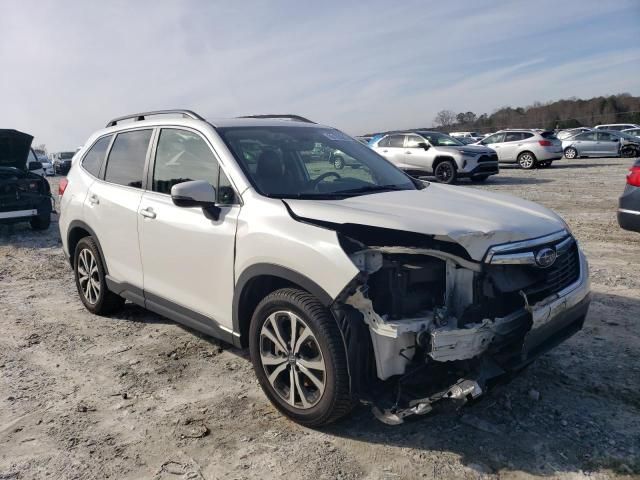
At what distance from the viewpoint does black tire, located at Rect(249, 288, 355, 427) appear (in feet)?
9.39

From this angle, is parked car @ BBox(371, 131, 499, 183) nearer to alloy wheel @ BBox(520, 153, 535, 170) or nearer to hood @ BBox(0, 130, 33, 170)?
alloy wheel @ BBox(520, 153, 535, 170)

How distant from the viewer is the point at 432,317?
2.78 m

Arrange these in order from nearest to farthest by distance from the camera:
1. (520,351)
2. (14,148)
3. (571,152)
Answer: (520,351)
(14,148)
(571,152)

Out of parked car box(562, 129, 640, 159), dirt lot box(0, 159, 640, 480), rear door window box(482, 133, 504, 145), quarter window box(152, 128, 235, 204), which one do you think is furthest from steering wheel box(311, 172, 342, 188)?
parked car box(562, 129, 640, 159)

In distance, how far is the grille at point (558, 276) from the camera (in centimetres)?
306

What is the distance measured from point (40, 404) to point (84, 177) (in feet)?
7.91

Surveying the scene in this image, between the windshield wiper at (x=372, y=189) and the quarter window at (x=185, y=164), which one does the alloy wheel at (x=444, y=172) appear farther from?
the quarter window at (x=185, y=164)

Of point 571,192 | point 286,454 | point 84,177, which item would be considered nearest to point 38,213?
point 84,177

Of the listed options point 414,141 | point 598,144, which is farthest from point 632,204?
point 598,144

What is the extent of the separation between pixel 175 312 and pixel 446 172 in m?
13.5

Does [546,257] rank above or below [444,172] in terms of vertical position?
above

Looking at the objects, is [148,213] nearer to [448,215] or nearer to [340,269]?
[340,269]

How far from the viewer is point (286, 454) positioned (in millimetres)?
2957

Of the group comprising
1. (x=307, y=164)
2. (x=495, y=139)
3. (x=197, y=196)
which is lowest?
(x=495, y=139)
